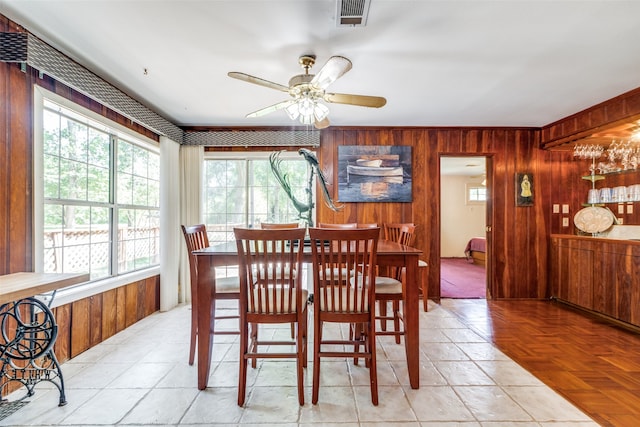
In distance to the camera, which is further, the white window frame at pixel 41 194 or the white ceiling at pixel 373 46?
the white window frame at pixel 41 194

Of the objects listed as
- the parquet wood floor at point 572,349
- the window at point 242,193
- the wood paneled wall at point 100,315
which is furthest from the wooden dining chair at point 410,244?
the wood paneled wall at point 100,315

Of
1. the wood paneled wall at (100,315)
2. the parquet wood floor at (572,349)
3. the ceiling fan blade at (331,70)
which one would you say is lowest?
the parquet wood floor at (572,349)

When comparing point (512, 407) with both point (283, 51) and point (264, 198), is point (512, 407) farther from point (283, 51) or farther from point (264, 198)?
point (264, 198)

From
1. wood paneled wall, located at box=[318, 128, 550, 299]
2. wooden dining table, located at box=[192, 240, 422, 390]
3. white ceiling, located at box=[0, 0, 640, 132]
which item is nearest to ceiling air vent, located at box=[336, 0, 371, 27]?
white ceiling, located at box=[0, 0, 640, 132]

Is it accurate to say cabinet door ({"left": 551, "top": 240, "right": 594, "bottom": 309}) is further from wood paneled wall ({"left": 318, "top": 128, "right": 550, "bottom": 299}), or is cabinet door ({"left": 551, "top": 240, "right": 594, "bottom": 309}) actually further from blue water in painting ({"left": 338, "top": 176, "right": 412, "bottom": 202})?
blue water in painting ({"left": 338, "top": 176, "right": 412, "bottom": 202})

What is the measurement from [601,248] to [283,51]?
3840mm

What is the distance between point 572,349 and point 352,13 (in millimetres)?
3142

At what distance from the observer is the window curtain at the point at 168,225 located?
3.57 metres

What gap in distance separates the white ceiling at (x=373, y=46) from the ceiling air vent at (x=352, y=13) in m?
0.10

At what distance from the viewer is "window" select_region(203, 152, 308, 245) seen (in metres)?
4.23

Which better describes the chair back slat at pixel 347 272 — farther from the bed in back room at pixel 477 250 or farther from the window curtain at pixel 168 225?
the bed in back room at pixel 477 250

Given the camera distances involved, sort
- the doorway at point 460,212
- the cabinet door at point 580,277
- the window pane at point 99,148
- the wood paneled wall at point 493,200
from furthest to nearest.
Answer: the doorway at point 460,212 < the wood paneled wall at point 493,200 < the cabinet door at point 580,277 < the window pane at point 99,148

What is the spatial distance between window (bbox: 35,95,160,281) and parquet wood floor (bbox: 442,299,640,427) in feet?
12.1

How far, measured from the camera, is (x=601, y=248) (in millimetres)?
3268
